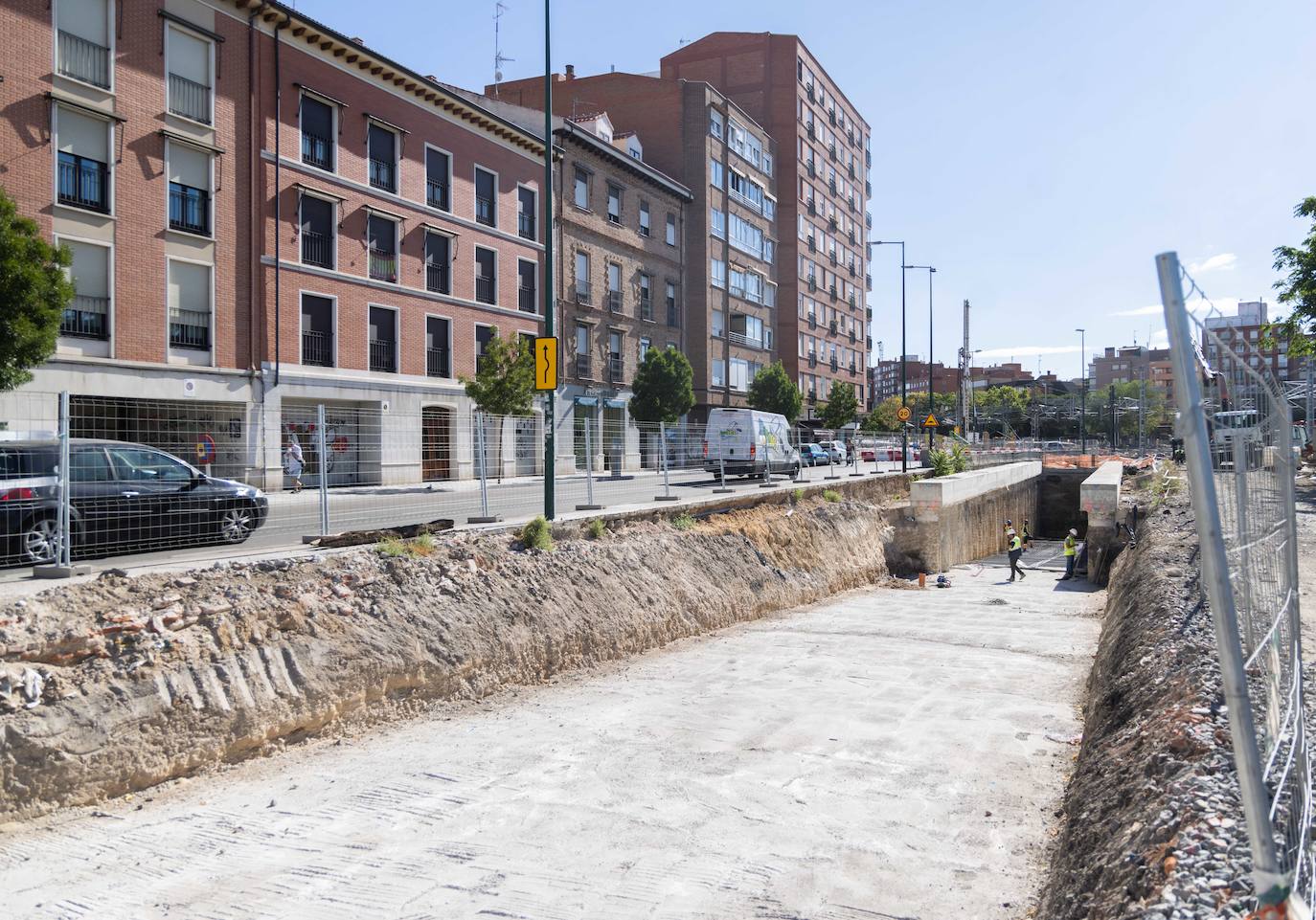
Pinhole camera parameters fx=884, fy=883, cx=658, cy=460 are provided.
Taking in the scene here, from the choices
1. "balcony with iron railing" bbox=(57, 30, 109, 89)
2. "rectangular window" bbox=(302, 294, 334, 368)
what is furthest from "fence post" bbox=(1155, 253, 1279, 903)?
"rectangular window" bbox=(302, 294, 334, 368)

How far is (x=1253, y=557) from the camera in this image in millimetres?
3543

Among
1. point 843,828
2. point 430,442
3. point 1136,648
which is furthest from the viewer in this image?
point 430,442

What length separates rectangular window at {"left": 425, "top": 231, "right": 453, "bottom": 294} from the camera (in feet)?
93.8

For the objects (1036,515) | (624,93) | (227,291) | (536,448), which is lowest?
(1036,515)

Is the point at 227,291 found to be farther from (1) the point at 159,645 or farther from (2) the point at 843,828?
(2) the point at 843,828

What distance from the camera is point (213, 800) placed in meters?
6.06

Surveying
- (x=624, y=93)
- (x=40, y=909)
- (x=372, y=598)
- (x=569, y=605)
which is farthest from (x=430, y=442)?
Result: (x=624, y=93)

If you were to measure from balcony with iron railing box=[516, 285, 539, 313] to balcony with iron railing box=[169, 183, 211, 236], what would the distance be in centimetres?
1212

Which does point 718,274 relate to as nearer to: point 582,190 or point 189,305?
point 582,190

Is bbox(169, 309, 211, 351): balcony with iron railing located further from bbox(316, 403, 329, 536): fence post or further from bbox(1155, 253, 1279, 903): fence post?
bbox(1155, 253, 1279, 903): fence post

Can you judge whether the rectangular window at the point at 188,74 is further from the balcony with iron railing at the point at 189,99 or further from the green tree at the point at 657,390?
the green tree at the point at 657,390

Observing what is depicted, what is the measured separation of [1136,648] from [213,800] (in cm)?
795

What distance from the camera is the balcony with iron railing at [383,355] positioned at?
26.6 m

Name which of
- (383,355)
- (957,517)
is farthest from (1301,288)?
(383,355)
